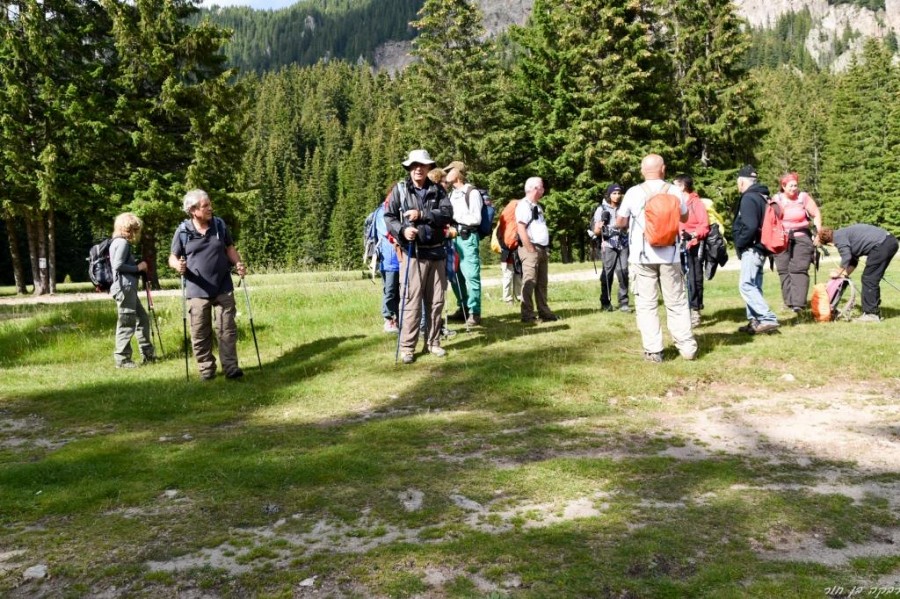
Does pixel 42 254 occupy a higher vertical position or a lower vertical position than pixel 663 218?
higher

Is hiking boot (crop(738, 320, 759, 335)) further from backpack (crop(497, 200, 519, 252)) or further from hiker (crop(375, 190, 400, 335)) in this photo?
hiker (crop(375, 190, 400, 335))

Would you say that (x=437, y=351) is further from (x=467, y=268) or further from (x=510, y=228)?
(x=510, y=228)

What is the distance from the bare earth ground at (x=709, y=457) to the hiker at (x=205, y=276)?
2.13 meters

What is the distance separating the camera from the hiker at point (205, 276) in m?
8.47

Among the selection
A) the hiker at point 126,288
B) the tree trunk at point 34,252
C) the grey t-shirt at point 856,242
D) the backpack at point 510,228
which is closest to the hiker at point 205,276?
the hiker at point 126,288

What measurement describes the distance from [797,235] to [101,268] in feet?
37.1

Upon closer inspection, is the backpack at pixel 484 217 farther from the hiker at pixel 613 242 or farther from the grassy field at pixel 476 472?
the hiker at pixel 613 242

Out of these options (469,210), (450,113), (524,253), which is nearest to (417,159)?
(469,210)

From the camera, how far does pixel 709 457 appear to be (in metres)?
5.07

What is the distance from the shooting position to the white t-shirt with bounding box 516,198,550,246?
1048 cm

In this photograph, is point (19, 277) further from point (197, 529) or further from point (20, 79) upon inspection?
point (197, 529)

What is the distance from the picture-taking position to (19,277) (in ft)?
92.9

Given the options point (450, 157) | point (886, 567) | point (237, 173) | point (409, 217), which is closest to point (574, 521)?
point (886, 567)

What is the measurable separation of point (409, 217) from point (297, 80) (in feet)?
513
